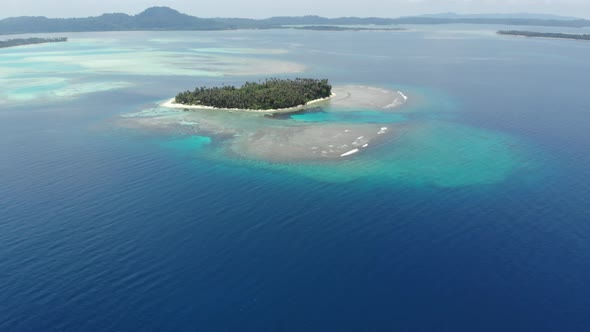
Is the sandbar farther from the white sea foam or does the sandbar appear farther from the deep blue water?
the deep blue water

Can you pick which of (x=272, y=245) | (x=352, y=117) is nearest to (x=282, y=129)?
(x=352, y=117)

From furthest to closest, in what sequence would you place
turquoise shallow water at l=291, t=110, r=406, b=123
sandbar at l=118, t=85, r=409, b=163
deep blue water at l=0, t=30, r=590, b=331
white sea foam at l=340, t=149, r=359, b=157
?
turquoise shallow water at l=291, t=110, r=406, b=123 → sandbar at l=118, t=85, r=409, b=163 → white sea foam at l=340, t=149, r=359, b=157 → deep blue water at l=0, t=30, r=590, b=331

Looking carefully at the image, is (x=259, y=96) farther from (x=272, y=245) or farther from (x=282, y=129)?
(x=272, y=245)

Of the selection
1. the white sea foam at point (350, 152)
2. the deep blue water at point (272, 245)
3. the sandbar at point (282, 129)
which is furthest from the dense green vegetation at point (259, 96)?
the white sea foam at point (350, 152)

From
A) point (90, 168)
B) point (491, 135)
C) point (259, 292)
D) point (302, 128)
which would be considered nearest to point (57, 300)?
point (259, 292)

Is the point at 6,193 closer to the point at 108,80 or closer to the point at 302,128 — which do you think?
the point at 302,128

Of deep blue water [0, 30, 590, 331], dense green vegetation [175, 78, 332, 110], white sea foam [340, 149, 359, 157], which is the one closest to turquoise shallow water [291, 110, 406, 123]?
dense green vegetation [175, 78, 332, 110]
